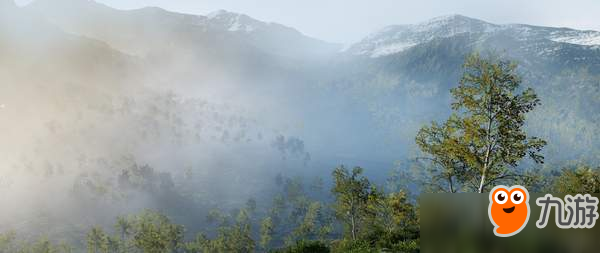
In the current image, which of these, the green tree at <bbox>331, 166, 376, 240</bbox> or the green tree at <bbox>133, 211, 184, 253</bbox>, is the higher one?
the green tree at <bbox>331, 166, 376, 240</bbox>

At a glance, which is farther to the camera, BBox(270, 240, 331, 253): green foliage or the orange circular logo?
BBox(270, 240, 331, 253): green foliage

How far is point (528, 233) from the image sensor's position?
5.39m

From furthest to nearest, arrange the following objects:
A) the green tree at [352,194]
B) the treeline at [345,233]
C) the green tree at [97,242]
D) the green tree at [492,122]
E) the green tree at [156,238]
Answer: the green tree at [97,242] < the green tree at [156,238] < the green tree at [352,194] < the green tree at [492,122] < the treeline at [345,233]

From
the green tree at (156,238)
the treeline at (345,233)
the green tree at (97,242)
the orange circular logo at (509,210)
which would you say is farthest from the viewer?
the green tree at (97,242)

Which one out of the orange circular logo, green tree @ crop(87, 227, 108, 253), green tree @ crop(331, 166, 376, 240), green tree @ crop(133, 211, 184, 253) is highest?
the orange circular logo

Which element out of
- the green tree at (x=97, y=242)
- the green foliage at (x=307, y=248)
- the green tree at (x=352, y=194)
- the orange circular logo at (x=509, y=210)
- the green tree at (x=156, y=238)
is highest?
the orange circular logo at (x=509, y=210)

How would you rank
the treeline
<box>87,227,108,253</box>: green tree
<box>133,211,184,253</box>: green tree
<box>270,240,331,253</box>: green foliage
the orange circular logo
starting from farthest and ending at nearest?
1. <box>87,227,108,253</box>: green tree
2. <box>133,211,184,253</box>: green tree
3. the treeline
4. <box>270,240,331,253</box>: green foliage
5. the orange circular logo

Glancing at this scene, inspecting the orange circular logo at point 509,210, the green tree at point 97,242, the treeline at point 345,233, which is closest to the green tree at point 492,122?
the treeline at point 345,233

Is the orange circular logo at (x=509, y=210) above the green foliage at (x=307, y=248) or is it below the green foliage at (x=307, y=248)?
above

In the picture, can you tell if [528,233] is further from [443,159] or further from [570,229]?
[443,159]

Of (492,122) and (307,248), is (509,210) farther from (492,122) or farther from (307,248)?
(492,122)

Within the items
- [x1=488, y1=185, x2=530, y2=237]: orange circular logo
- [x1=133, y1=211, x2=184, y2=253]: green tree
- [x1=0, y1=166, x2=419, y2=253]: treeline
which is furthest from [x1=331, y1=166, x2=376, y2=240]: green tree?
[x1=488, y1=185, x2=530, y2=237]: orange circular logo

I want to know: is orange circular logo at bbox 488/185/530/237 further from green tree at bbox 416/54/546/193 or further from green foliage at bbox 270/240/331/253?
green tree at bbox 416/54/546/193

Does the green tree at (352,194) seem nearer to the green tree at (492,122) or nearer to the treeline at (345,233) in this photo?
the treeline at (345,233)
